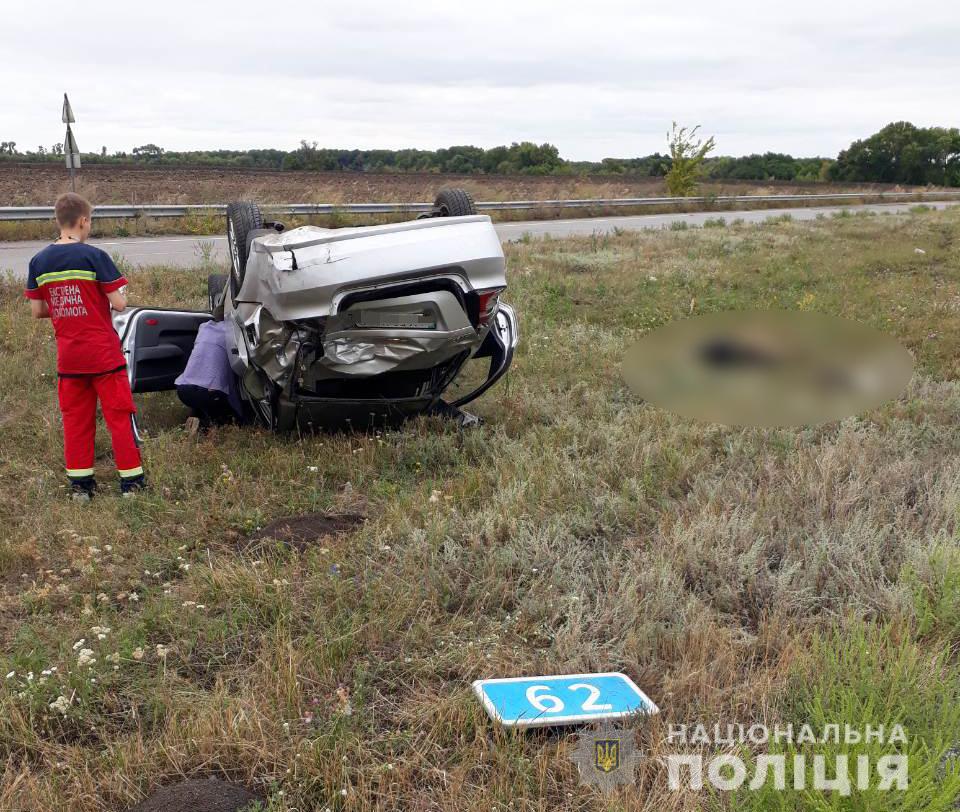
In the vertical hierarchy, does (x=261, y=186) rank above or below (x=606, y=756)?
above

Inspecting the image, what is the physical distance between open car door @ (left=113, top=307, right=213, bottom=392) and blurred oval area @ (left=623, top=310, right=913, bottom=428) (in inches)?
136

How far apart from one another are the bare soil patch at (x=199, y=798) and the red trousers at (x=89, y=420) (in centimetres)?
271

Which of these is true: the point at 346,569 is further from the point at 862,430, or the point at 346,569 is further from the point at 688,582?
Result: the point at 862,430

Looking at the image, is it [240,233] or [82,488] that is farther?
[240,233]

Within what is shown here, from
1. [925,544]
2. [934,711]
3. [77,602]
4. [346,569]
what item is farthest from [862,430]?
[77,602]

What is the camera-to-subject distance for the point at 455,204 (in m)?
5.55

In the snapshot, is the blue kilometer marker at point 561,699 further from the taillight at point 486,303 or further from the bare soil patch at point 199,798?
the taillight at point 486,303

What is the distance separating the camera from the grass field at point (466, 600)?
247cm

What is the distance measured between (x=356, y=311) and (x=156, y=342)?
1877mm

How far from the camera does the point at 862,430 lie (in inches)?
201

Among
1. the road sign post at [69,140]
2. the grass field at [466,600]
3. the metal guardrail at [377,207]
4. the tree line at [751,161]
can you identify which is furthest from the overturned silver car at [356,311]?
the tree line at [751,161]

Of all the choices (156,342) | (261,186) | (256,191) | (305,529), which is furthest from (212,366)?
(261,186)

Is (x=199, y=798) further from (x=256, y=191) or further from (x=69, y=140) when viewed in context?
(x=256, y=191)

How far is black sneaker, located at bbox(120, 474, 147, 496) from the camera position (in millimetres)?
4734
